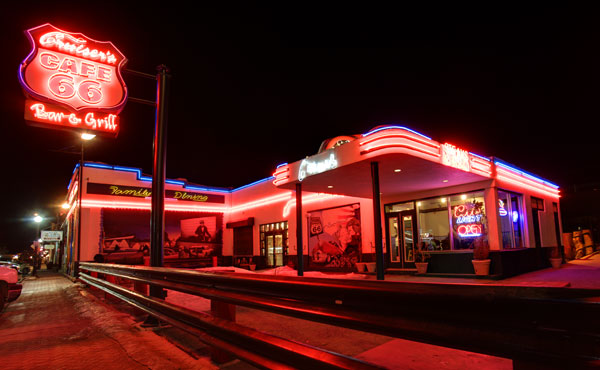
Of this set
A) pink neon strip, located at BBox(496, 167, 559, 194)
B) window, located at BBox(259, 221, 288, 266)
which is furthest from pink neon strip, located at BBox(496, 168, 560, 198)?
window, located at BBox(259, 221, 288, 266)

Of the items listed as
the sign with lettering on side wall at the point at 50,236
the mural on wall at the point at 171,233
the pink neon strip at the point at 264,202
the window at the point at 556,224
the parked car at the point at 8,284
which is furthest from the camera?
the sign with lettering on side wall at the point at 50,236

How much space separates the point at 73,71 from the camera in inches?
307

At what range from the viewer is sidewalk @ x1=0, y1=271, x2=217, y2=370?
413 cm

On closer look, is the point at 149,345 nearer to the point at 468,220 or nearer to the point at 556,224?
the point at 468,220

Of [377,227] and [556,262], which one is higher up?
[377,227]

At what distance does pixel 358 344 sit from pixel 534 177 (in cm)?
1538

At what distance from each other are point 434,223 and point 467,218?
1.49 meters

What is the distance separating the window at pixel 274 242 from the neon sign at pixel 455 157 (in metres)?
12.6

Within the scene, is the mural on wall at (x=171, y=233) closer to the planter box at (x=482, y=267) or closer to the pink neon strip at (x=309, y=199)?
the pink neon strip at (x=309, y=199)

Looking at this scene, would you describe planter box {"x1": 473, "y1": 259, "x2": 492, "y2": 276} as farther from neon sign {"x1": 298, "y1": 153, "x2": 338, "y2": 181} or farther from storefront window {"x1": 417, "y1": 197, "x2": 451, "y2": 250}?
neon sign {"x1": 298, "y1": 153, "x2": 338, "y2": 181}

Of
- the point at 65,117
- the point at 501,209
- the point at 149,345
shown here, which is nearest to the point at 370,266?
the point at 501,209

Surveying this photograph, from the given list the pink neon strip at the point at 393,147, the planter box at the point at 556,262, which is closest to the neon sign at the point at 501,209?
the planter box at the point at 556,262

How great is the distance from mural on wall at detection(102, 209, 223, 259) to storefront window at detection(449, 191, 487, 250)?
59.9ft

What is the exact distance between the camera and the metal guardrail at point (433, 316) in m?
1.37
